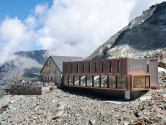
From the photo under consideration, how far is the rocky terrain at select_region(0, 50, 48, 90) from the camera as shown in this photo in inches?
5344

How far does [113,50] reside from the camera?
9362cm

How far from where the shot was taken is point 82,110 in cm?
3316

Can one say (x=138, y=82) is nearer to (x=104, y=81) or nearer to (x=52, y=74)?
(x=104, y=81)

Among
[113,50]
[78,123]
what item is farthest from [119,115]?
[113,50]

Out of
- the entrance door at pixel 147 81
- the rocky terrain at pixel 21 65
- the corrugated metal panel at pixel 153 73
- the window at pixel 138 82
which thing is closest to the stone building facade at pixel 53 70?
the window at pixel 138 82

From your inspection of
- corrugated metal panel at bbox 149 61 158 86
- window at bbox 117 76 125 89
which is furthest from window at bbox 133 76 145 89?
corrugated metal panel at bbox 149 61 158 86

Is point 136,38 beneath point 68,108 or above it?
above

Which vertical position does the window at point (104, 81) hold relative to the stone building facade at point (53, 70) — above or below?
below

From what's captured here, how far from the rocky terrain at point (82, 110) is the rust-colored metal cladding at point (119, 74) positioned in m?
2.28

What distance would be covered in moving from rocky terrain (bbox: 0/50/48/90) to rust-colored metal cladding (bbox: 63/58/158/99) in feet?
305

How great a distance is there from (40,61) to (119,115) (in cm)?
11853

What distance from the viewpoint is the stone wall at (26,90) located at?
43.2m

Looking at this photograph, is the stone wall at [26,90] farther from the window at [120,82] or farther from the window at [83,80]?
the window at [120,82]

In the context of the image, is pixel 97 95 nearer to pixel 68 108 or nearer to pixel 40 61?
pixel 68 108
